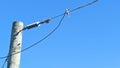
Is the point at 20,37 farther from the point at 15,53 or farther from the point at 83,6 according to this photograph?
the point at 83,6

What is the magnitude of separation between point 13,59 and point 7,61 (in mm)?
446

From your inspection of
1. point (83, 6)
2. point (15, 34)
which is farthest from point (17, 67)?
point (83, 6)

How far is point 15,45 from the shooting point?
11.8 metres

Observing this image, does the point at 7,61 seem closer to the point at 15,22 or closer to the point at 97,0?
the point at 15,22

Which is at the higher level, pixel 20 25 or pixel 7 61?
pixel 20 25

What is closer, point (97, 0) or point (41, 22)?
point (97, 0)

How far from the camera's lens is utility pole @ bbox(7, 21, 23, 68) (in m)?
11.6

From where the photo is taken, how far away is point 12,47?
11.8 m

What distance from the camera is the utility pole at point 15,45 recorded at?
1162 cm

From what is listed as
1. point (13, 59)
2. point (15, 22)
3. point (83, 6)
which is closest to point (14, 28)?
point (15, 22)

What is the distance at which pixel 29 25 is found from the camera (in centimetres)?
1224

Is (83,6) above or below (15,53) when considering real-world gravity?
above

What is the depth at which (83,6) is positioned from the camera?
11.9 meters

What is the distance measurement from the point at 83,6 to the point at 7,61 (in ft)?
8.79
